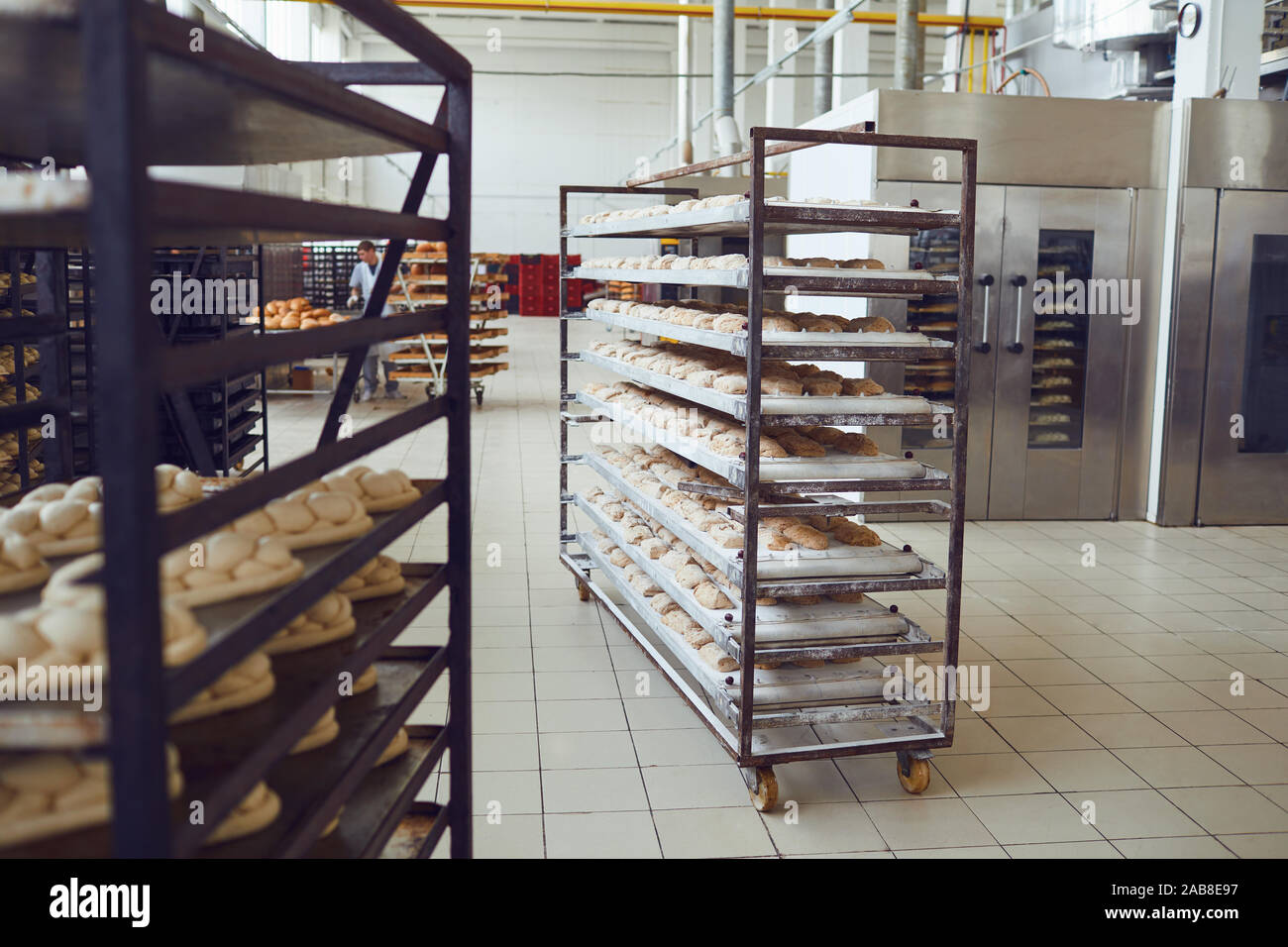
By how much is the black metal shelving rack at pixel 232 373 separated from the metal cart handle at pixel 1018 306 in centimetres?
529

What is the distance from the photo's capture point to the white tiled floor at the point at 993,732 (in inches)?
119

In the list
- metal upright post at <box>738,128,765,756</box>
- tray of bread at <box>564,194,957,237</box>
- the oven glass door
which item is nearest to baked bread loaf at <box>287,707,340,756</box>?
metal upright post at <box>738,128,765,756</box>

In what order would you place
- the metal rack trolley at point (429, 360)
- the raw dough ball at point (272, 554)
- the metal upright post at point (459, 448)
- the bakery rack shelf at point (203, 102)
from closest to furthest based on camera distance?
1. the bakery rack shelf at point (203, 102)
2. the raw dough ball at point (272, 554)
3. the metal upright post at point (459, 448)
4. the metal rack trolley at point (429, 360)

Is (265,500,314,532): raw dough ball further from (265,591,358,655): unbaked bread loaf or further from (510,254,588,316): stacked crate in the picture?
(510,254,588,316): stacked crate

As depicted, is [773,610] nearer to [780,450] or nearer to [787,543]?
[787,543]

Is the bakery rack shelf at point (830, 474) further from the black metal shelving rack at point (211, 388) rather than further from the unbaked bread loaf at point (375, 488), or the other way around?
the black metal shelving rack at point (211, 388)

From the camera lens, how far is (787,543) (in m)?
3.35

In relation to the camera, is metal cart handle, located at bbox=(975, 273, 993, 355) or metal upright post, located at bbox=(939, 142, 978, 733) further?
metal cart handle, located at bbox=(975, 273, 993, 355)

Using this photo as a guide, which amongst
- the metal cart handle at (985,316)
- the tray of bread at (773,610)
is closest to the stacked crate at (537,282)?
the metal cart handle at (985,316)

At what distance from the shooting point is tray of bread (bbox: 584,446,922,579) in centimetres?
330

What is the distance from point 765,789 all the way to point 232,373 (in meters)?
2.24

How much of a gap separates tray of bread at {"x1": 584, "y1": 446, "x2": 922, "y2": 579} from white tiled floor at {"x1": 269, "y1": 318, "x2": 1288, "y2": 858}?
26.0 inches
